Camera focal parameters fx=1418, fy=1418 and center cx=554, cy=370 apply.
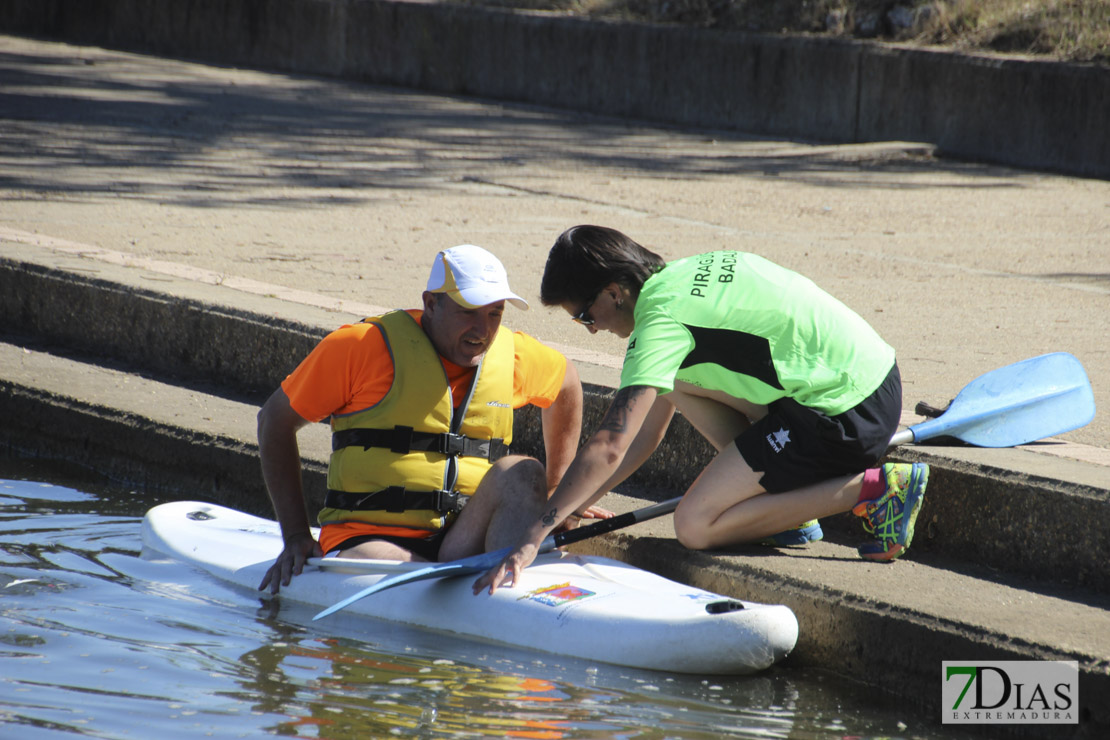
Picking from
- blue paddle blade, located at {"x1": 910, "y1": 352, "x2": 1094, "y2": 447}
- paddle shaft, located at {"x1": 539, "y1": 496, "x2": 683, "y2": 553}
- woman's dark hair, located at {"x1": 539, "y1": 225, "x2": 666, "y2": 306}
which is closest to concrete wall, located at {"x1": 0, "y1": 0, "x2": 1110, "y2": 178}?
blue paddle blade, located at {"x1": 910, "y1": 352, "x2": 1094, "y2": 447}

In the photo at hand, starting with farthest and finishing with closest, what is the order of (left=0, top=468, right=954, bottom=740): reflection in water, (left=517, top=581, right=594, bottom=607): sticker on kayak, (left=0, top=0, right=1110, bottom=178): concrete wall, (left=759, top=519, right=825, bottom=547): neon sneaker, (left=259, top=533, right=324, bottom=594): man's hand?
(left=0, top=0, right=1110, bottom=178): concrete wall, (left=759, top=519, right=825, bottom=547): neon sneaker, (left=259, top=533, right=324, bottom=594): man's hand, (left=517, top=581, right=594, bottom=607): sticker on kayak, (left=0, top=468, right=954, bottom=740): reflection in water

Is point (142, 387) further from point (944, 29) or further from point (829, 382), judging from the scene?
point (944, 29)

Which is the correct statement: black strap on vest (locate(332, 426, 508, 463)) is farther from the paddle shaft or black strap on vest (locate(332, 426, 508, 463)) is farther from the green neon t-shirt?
the green neon t-shirt

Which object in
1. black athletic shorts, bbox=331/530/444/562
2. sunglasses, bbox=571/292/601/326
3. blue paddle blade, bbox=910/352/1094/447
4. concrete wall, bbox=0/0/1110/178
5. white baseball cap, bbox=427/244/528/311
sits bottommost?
black athletic shorts, bbox=331/530/444/562

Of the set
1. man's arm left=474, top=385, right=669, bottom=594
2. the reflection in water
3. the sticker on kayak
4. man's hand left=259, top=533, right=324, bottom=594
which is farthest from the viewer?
man's hand left=259, top=533, right=324, bottom=594

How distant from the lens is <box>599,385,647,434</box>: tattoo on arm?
385 centimetres

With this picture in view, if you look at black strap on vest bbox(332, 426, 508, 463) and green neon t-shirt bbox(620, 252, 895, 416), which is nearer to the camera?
green neon t-shirt bbox(620, 252, 895, 416)

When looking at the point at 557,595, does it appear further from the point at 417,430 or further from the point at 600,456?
the point at 417,430

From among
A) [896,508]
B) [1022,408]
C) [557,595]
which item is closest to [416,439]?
[557,595]

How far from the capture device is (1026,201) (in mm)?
10305

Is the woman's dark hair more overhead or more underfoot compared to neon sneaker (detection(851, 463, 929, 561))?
more overhead

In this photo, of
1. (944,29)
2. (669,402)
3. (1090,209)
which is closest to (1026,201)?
(1090,209)

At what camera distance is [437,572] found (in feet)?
13.8

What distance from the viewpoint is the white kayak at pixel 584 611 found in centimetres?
387
